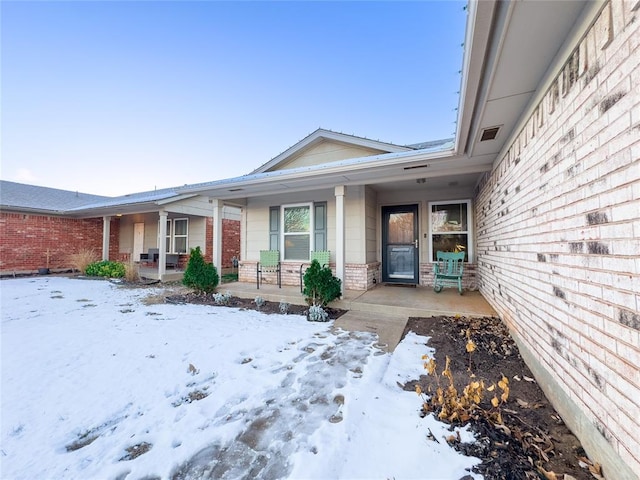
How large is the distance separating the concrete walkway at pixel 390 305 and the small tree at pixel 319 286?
0.32 m

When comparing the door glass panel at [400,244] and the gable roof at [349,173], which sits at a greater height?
the gable roof at [349,173]

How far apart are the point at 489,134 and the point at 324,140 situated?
4.55m

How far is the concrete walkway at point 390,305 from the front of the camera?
3866 mm

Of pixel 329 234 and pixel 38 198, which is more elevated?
pixel 38 198

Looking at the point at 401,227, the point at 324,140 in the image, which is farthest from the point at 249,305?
the point at 324,140

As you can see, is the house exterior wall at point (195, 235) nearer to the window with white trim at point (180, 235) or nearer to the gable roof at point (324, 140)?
the window with white trim at point (180, 235)

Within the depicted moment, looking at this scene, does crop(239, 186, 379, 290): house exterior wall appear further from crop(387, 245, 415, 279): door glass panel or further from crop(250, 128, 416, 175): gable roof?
crop(250, 128, 416, 175): gable roof

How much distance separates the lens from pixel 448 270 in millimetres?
5684

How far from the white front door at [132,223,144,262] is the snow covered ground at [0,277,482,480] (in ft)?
31.1

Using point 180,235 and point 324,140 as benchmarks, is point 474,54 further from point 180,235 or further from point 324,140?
point 180,235

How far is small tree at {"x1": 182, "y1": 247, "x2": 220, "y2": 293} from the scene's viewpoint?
6.04 metres

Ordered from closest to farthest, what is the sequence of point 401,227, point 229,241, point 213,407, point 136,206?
point 213,407, point 401,227, point 136,206, point 229,241

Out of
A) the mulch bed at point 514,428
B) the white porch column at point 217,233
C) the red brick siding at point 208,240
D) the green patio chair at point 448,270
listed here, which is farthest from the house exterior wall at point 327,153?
the red brick siding at point 208,240

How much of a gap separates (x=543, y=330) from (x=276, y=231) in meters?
5.87
